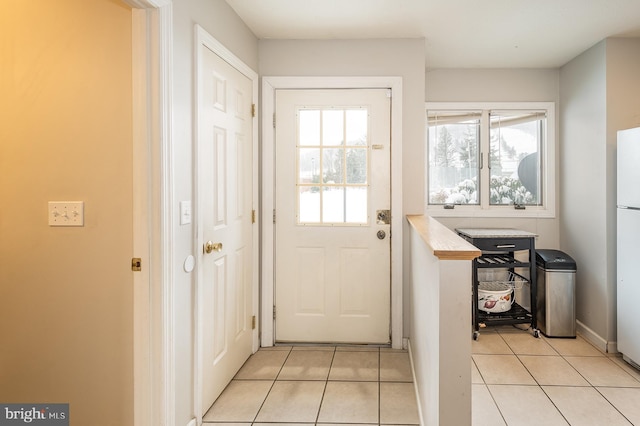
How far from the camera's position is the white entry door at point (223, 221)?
219cm

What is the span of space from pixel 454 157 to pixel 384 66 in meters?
1.38

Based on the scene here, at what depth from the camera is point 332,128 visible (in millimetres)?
3129

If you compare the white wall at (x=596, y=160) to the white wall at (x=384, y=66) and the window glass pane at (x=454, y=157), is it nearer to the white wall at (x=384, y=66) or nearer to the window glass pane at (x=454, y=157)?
the window glass pane at (x=454, y=157)

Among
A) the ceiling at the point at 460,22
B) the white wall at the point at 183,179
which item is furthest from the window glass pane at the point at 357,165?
the white wall at the point at 183,179

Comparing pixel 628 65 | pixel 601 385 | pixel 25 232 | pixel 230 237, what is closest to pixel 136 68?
pixel 25 232

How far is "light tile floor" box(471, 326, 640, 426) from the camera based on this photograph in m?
2.23

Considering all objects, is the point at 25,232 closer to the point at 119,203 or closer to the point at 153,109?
the point at 119,203

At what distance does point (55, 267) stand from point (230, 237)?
995 millimetres

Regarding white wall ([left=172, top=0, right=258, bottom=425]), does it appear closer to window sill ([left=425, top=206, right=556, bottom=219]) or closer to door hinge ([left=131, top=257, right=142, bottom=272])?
door hinge ([left=131, top=257, right=142, bottom=272])

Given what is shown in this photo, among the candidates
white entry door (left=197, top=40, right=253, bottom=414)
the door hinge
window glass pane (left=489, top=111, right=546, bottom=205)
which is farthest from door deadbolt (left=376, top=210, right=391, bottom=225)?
the door hinge

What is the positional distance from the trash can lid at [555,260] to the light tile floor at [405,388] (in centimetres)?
64

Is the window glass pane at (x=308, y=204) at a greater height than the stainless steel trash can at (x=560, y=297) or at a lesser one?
greater

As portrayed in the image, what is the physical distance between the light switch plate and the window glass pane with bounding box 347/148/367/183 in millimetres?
1899

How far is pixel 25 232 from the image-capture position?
1.81 meters
